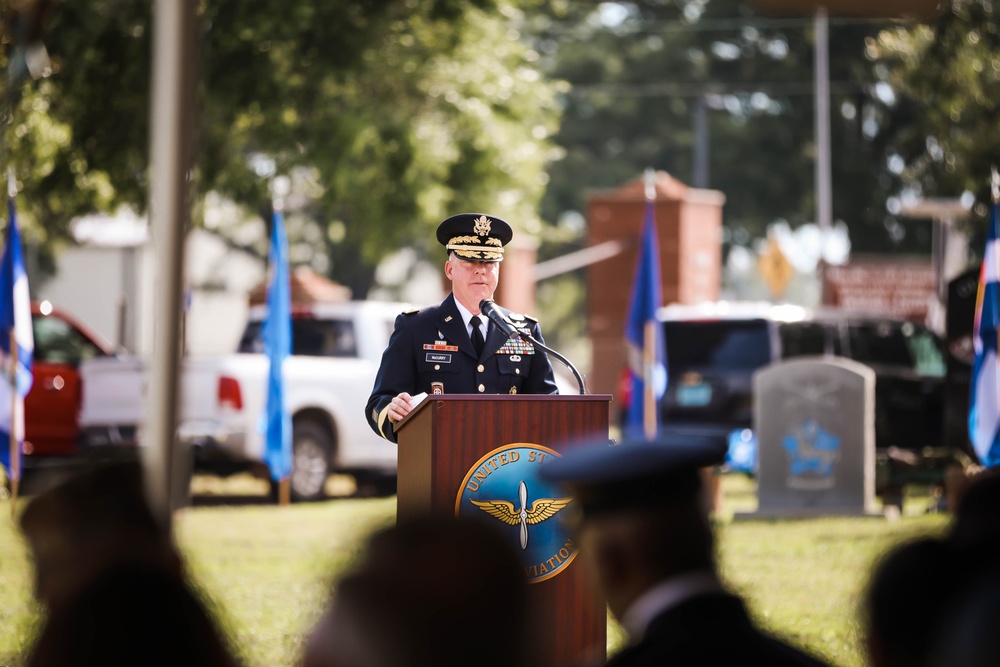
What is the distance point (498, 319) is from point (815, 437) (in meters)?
9.66

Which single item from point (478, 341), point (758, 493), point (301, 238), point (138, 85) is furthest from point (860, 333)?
point (301, 238)

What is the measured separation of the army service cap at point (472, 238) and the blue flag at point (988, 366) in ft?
26.3

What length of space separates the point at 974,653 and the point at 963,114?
18.4 metres

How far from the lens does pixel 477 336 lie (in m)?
5.34

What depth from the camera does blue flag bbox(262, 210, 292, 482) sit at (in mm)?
14445

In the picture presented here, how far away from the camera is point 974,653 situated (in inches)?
80.5

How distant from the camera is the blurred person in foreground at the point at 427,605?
1.85m

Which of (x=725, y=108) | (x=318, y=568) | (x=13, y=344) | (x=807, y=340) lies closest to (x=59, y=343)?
(x=13, y=344)

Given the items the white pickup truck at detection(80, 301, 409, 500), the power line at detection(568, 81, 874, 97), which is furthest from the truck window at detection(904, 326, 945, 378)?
the power line at detection(568, 81, 874, 97)

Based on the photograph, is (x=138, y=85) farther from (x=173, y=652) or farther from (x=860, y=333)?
(x=173, y=652)

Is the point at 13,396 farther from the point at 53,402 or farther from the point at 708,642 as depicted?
the point at 708,642

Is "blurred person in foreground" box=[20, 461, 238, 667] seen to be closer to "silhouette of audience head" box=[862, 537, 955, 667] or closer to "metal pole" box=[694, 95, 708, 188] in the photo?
"silhouette of audience head" box=[862, 537, 955, 667]

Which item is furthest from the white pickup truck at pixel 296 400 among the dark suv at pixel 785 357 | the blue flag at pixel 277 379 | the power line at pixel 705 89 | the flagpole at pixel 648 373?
the power line at pixel 705 89

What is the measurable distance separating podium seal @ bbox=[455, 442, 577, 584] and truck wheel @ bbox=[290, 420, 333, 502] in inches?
448
